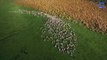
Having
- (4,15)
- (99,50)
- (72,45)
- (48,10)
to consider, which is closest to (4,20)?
(4,15)

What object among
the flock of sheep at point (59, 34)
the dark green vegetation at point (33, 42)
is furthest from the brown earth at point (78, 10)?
the flock of sheep at point (59, 34)

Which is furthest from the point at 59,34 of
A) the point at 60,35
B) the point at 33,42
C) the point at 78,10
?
the point at 78,10

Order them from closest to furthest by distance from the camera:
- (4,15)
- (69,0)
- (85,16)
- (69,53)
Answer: (69,53), (4,15), (85,16), (69,0)

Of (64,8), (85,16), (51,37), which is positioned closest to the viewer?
(51,37)

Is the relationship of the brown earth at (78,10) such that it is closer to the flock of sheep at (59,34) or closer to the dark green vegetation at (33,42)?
the dark green vegetation at (33,42)

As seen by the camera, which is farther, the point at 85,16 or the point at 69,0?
the point at 69,0

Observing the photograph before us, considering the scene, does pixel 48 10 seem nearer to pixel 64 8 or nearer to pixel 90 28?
pixel 64 8
